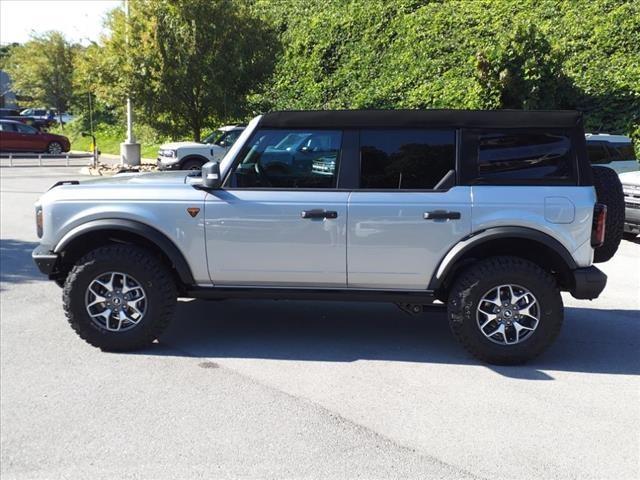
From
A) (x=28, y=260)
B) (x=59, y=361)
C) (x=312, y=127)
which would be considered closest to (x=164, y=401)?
(x=59, y=361)

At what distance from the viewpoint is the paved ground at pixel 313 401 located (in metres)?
3.37

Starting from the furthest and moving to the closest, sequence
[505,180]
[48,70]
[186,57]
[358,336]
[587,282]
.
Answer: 1. [48,70]
2. [186,57]
3. [358,336]
4. [505,180]
5. [587,282]

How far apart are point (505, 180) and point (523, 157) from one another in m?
0.22

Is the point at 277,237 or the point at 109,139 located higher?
the point at 109,139

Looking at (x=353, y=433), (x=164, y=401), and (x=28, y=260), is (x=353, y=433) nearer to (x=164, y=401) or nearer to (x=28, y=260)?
(x=164, y=401)

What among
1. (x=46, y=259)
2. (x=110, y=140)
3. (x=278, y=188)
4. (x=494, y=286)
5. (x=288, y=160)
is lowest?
(x=494, y=286)

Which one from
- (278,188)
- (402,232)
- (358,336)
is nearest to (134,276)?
(278,188)

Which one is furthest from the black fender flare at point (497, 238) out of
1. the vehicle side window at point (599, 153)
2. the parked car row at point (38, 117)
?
the parked car row at point (38, 117)

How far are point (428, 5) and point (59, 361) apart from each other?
22603 millimetres

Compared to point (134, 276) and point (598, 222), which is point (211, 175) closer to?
point (134, 276)

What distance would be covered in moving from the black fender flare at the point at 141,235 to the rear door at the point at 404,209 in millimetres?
1288

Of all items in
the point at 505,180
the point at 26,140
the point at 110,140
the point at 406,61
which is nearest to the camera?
the point at 505,180

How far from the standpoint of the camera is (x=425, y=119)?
477 centimetres

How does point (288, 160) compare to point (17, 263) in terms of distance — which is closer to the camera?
point (288, 160)
